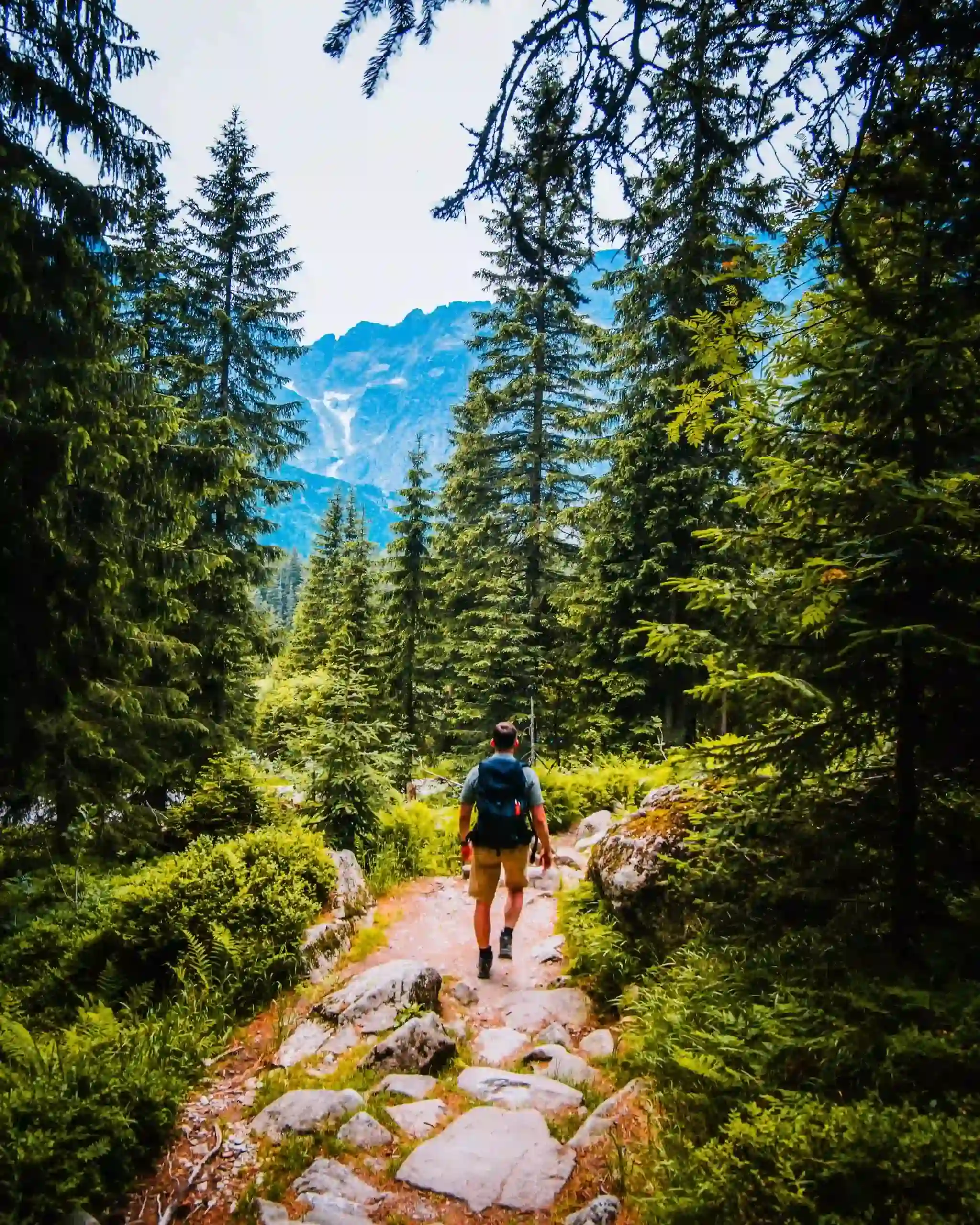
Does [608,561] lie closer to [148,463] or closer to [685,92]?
[148,463]

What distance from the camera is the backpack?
607cm

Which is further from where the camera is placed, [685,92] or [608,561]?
[608,561]

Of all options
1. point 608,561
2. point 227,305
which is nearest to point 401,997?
point 608,561

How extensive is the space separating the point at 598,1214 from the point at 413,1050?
2.03 metres

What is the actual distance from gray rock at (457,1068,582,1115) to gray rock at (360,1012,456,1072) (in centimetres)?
26

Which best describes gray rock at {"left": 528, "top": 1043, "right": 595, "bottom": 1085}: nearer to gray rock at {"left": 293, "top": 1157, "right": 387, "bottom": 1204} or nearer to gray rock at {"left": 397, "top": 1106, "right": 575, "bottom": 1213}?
gray rock at {"left": 397, "top": 1106, "right": 575, "bottom": 1213}

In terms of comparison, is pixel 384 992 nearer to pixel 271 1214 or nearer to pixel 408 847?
pixel 271 1214

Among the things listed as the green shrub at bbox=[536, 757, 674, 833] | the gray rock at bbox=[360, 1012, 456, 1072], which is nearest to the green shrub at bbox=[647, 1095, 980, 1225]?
the gray rock at bbox=[360, 1012, 456, 1072]

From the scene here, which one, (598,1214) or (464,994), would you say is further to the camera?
(464,994)

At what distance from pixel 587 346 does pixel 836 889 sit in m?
19.4

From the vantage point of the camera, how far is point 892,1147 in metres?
2.47

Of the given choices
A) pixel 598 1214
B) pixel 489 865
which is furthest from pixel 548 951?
Answer: pixel 598 1214

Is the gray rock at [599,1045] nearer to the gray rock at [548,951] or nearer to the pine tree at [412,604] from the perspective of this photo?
the gray rock at [548,951]

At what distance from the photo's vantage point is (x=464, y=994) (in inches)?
236
